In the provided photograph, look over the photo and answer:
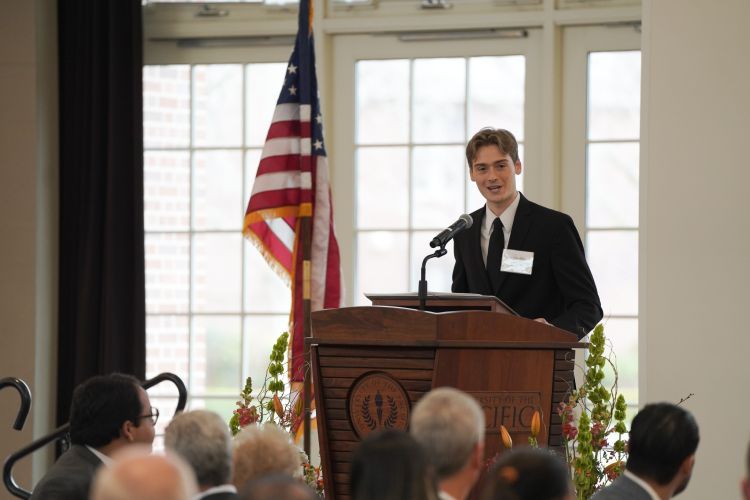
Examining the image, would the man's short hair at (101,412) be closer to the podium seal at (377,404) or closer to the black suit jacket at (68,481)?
the black suit jacket at (68,481)

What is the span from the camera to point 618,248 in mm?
5863

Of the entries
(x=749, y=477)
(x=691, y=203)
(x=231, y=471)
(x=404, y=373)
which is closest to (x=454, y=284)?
(x=404, y=373)

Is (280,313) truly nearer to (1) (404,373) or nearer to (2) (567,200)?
(2) (567,200)

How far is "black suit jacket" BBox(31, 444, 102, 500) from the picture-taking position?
2.99 meters

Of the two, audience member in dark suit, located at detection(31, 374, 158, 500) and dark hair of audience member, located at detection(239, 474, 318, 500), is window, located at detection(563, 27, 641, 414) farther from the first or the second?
dark hair of audience member, located at detection(239, 474, 318, 500)

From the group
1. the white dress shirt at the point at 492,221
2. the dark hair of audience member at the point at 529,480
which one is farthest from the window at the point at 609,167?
the dark hair of audience member at the point at 529,480

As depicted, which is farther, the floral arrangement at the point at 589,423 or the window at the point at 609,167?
the window at the point at 609,167

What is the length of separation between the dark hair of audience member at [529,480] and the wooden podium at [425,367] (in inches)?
45.3

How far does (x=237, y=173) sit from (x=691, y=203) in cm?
247

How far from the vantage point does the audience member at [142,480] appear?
1667 mm

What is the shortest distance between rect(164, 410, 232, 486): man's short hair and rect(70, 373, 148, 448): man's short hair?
70 cm

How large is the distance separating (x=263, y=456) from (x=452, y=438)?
48 centimetres

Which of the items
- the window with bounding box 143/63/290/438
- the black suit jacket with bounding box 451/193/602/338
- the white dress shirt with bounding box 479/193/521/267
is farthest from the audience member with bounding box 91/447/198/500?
the window with bounding box 143/63/290/438

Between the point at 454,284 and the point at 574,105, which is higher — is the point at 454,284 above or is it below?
below
